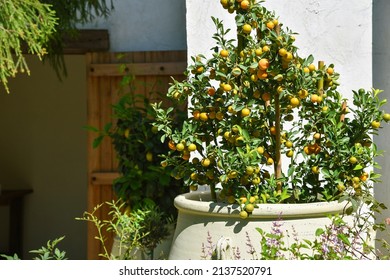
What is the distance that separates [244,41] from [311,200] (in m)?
0.68

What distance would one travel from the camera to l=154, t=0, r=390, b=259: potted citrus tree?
2.82 metres

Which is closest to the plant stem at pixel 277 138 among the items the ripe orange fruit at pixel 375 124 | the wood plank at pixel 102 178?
the ripe orange fruit at pixel 375 124

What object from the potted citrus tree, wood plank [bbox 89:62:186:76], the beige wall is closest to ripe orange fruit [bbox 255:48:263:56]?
the potted citrus tree

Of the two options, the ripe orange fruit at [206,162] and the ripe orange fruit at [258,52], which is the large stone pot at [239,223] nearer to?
the ripe orange fruit at [206,162]

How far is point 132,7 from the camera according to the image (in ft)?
17.4

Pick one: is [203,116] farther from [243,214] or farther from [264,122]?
[243,214]

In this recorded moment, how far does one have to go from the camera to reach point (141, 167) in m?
4.46

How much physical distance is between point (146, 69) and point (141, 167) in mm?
956

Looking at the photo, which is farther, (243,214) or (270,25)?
(270,25)

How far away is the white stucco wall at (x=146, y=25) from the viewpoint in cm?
528

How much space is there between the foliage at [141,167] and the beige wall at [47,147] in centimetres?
342

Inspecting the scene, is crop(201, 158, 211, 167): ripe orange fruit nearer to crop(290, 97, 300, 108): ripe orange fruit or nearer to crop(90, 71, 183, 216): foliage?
crop(290, 97, 300, 108): ripe orange fruit

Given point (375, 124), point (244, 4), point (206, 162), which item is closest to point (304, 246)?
point (206, 162)
